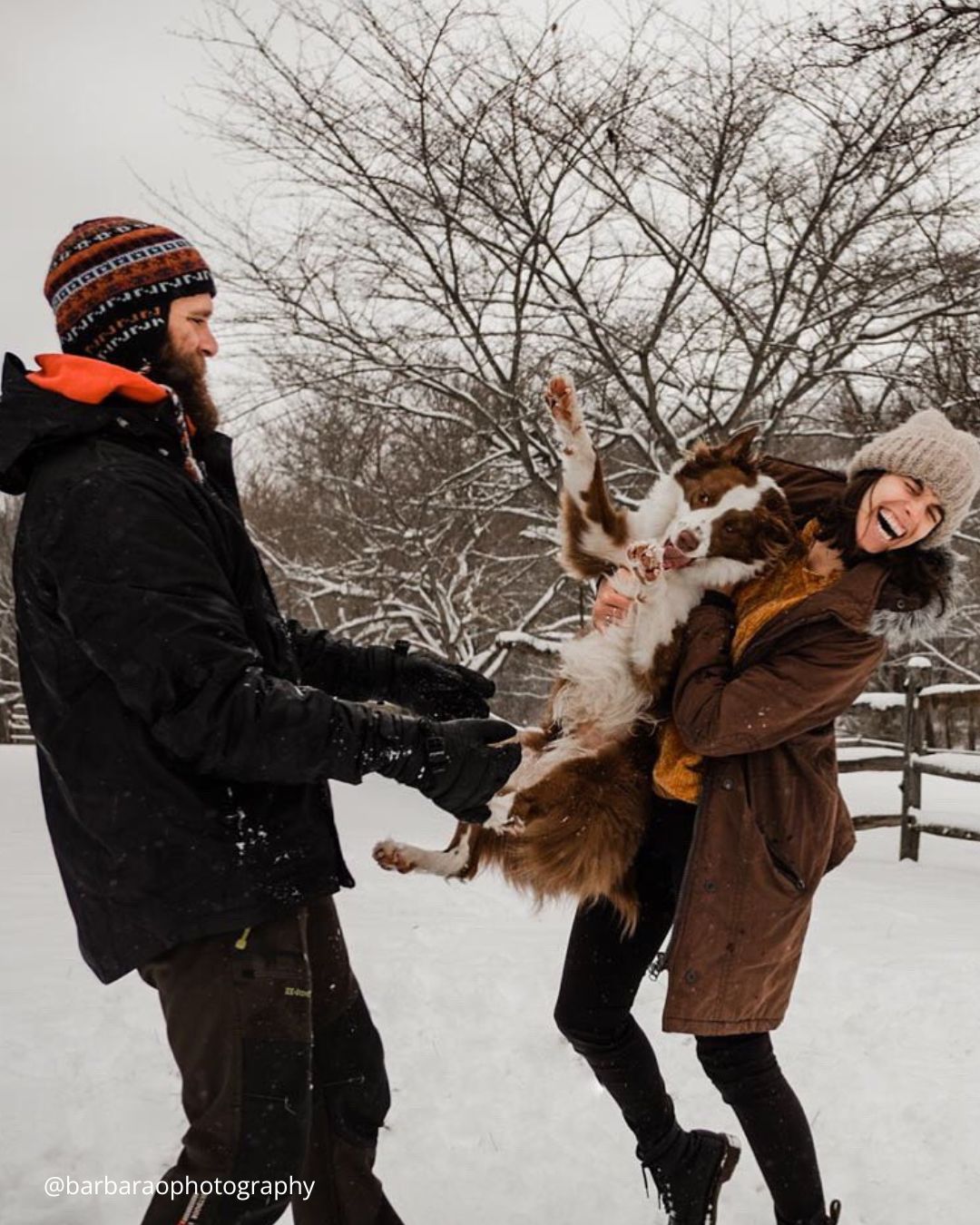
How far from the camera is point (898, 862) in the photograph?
7.50m

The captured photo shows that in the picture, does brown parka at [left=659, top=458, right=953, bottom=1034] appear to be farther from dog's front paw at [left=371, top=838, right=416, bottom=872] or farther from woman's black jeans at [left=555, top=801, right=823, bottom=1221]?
dog's front paw at [left=371, top=838, right=416, bottom=872]

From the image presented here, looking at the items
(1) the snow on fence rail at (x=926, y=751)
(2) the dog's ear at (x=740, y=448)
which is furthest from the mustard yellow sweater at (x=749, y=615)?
(1) the snow on fence rail at (x=926, y=751)

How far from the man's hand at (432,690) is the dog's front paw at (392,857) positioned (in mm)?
627

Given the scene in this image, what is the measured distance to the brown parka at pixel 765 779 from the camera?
7.57 ft

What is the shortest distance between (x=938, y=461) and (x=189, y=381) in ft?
5.74

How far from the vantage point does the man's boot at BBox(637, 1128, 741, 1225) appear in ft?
8.95

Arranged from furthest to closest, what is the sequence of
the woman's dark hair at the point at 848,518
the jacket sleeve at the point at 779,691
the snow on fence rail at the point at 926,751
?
the snow on fence rail at the point at 926,751
the woman's dark hair at the point at 848,518
the jacket sleeve at the point at 779,691

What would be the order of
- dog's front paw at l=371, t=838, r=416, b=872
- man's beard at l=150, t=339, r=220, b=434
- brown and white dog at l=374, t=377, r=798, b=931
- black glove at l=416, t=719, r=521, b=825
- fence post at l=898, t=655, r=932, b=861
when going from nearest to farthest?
black glove at l=416, t=719, r=521, b=825
man's beard at l=150, t=339, r=220, b=434
brown and white dog at l=374, t=377, r=798, b=931
dog's front paw at l=371, t=838, r=416, b=872
fence post at l=898, t=655, r=932, b=861

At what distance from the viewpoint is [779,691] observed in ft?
7.50

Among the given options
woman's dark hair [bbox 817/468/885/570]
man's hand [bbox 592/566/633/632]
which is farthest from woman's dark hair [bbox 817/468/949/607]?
man's hand [bbox 592/566/633/632]

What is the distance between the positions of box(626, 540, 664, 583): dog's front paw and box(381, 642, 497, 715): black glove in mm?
657

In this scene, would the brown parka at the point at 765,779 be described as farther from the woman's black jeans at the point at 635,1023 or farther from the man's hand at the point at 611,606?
the man's hand at the point at 611,606

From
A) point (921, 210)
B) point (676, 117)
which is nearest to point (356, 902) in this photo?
point (676, 117)

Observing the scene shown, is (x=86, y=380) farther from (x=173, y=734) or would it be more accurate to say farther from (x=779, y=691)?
(x=779, y=691)
